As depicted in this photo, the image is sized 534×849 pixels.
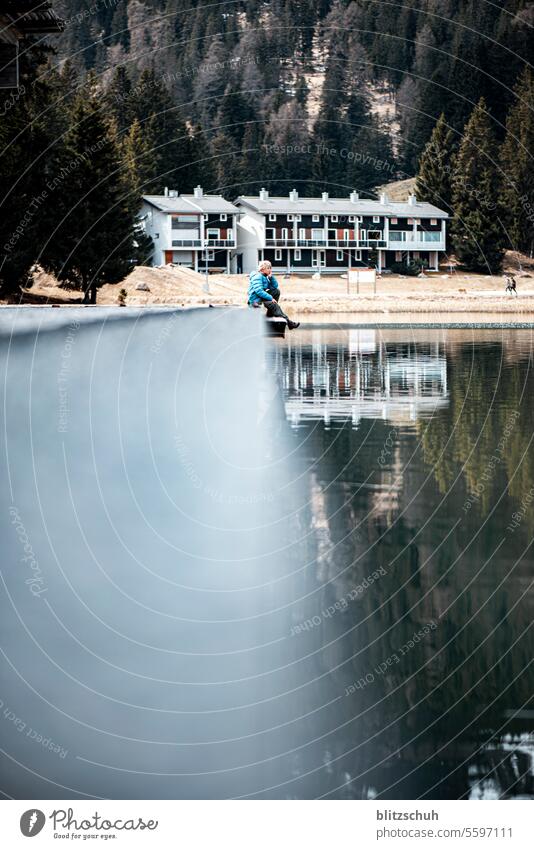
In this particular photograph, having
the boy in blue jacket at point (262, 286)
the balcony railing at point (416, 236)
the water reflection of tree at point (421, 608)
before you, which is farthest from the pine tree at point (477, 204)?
the water reflection of tree at point (421, 608)

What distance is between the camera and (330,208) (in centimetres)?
19325

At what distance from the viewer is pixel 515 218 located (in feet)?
574

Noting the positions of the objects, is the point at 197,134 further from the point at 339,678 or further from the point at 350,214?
the point at 339,678

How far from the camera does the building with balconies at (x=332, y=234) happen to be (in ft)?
611

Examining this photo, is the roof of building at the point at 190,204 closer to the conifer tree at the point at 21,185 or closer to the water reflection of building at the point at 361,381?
the conifer tree at the point at 21,185

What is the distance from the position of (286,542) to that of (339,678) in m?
6.08

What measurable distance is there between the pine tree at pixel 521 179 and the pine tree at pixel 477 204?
194 centimetres

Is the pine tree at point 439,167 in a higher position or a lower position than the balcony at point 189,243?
higher

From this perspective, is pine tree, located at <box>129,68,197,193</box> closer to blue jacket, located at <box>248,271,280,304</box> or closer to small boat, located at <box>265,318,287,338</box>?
small boat, located at <box>265,318,287,338</box>

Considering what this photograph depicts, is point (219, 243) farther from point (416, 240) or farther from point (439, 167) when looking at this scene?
point (439, 167)

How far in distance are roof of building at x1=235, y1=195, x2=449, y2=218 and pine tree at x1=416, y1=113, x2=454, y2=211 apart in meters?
2.57

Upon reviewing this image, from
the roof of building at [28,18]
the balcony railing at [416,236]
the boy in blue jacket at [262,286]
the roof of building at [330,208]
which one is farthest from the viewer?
the balcony railing at [416,236]

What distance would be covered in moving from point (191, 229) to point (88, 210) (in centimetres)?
8375

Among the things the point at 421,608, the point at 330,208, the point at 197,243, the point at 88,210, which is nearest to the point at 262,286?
the point at 421,608
